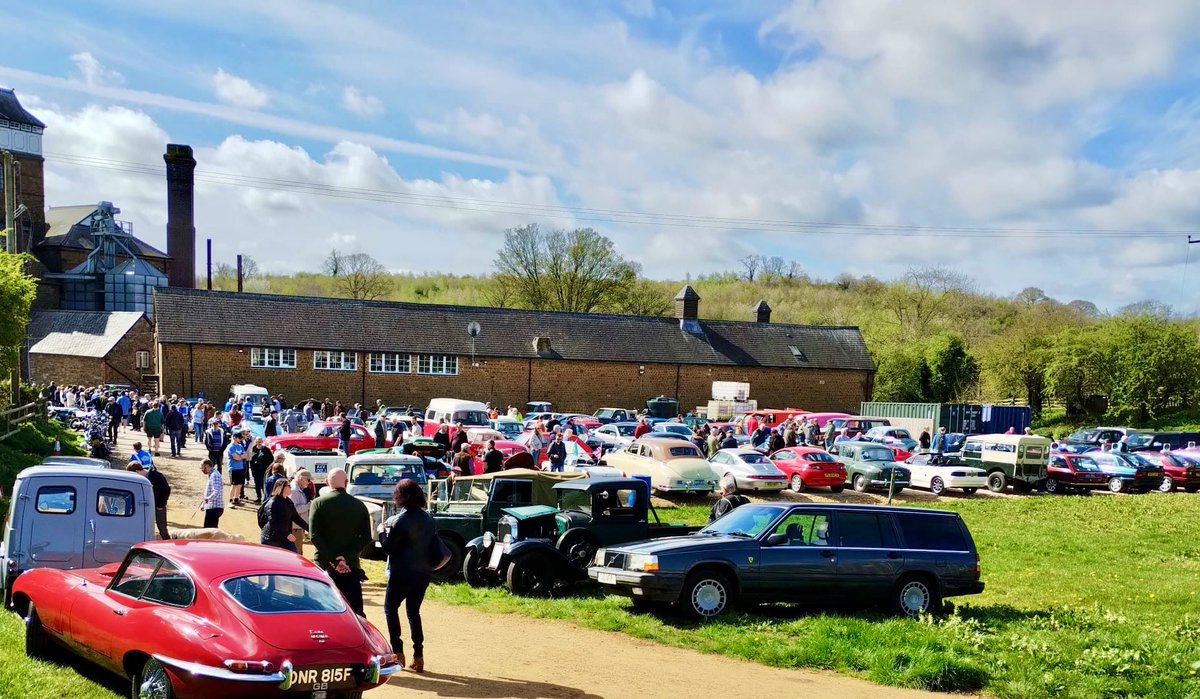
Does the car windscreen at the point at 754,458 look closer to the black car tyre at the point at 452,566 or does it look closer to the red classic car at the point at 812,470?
the red classic car at the point at 812,470

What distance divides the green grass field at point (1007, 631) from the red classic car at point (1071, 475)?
11539mm

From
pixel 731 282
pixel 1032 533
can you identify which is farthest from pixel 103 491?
pixel 731 282

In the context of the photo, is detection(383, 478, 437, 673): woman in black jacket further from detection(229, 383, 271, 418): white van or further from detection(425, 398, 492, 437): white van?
detection(229, 383, 271, 418): white van

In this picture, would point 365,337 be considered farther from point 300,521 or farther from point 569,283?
point 300,521

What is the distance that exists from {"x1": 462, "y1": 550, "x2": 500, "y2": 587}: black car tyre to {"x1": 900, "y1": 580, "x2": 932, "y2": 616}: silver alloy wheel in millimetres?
5389

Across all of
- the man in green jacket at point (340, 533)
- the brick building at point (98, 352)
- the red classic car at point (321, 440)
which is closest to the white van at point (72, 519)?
the man in green jacket at point (340, 533)

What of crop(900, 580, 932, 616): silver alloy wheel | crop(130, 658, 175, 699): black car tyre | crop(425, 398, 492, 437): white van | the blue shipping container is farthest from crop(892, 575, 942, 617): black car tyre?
the blue shipping container

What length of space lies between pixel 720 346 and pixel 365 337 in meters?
20.1

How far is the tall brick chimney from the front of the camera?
2432 inches

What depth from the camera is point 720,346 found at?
53.9 metres

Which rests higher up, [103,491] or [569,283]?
[569,283]

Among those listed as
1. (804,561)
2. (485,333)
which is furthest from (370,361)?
(804,561)

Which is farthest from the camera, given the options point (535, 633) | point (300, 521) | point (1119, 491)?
point (1119, 491)

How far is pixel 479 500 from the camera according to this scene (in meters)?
14.4
